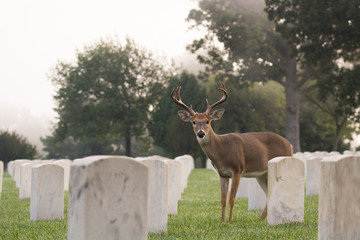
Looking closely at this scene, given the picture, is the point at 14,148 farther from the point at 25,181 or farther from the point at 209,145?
the point at 209,145

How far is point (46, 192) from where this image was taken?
934 cm

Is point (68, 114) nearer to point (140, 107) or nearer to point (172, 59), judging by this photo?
point (140, 107)

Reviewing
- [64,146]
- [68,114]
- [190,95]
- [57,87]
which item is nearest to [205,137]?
[190,95]

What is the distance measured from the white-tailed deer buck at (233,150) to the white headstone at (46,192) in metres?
2.65

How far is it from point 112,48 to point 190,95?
10842 millimetres

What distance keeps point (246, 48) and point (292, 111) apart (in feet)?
21.5

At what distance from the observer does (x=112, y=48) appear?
53375 mm

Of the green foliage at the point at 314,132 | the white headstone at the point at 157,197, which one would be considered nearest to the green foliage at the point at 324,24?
the white headstone at the point at 157,197

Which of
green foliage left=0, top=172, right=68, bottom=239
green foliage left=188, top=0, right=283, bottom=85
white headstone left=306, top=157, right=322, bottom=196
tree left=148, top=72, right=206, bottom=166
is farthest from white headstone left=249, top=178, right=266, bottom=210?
tree left=148, top=72, right=206, bottom=166

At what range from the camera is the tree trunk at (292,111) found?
39125mm

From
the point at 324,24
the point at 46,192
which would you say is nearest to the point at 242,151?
the point at 46,192

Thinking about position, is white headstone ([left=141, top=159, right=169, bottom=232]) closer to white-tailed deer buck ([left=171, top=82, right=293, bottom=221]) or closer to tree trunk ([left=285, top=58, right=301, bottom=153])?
white-tailed deer buck ([left=171, top=82, right=293, bottom=221])

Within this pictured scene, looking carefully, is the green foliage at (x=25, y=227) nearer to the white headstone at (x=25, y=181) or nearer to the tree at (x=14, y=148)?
the white headstone at (x=25, y=181)

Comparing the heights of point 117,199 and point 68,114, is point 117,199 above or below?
below
